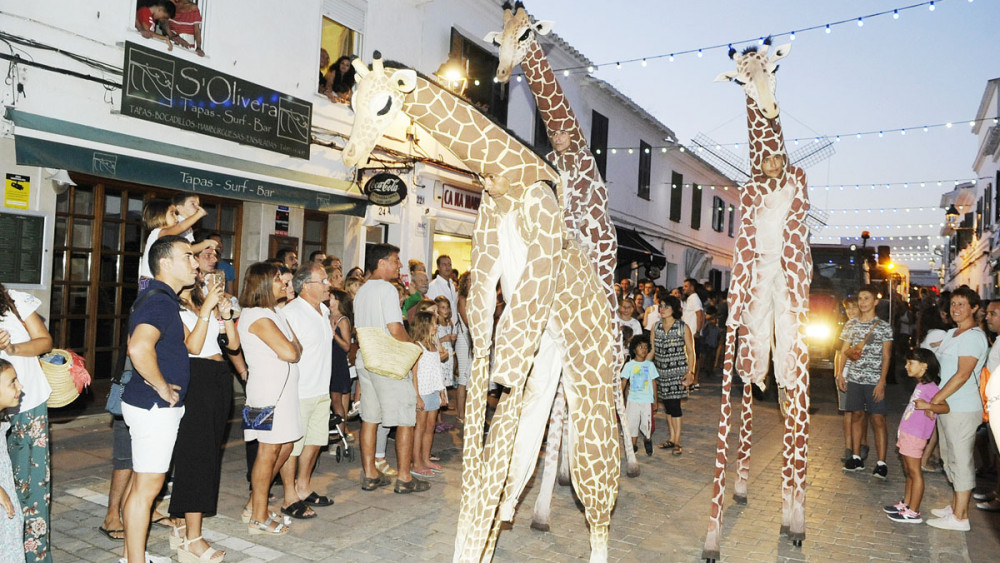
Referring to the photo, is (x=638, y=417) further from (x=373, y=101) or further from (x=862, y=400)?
(x=373, y=101)

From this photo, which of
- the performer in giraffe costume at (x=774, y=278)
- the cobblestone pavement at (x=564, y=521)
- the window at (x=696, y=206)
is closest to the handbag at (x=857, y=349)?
the cobblestone pavement at (x=564, y=521)

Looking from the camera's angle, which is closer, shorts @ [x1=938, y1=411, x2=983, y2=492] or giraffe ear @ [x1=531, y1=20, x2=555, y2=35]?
giraffe ear @ [x1=531, y1=20, x2=555, y2=35]

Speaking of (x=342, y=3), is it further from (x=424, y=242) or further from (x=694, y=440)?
(x=694, y=440)

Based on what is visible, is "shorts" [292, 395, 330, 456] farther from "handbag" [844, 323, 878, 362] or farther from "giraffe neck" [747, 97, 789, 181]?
"handbag" [844, 323, 878, 362]

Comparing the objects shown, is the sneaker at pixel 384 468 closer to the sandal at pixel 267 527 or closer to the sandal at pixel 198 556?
the sandal at pixel 267 527

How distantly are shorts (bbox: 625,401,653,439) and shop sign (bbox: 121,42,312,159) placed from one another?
22.0 feet

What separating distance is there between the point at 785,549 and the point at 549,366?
2305mm

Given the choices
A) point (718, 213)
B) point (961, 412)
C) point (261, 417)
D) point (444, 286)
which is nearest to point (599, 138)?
point (444, 286)

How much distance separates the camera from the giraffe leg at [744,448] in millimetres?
5426

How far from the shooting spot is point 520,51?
5.27 m

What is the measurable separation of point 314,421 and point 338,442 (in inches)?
66.9

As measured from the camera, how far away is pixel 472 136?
360cm

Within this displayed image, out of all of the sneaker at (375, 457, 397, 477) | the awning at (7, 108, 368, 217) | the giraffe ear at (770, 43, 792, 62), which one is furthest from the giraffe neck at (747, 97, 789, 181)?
the awning at (7, 108, 368, 217)

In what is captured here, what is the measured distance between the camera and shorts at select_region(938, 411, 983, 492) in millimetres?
5438
